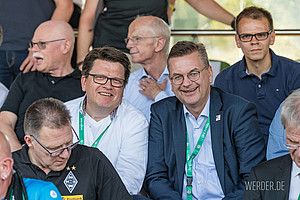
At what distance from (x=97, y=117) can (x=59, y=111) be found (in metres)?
0.81

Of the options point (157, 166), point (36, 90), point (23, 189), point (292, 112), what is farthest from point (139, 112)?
point (23, 189)

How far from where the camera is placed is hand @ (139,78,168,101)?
3.88m

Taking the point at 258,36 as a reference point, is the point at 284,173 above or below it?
below

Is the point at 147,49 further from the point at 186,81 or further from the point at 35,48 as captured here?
the point at 186,81

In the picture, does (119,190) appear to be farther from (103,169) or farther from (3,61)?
(3,61)

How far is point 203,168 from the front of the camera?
3.15 metres

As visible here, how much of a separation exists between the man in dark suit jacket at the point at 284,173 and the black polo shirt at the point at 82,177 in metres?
0.67

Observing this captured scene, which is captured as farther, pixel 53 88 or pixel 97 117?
pixel 53 88

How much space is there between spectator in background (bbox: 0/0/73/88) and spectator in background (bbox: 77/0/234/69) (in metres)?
0.22

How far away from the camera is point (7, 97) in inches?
156

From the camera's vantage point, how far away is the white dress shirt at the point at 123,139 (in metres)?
3.25

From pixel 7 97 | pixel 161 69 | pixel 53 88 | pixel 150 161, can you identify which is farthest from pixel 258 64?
pixel 7 97

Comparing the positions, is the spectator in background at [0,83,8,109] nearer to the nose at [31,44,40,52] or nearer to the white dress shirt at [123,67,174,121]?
the nose at [31,44,40,52]

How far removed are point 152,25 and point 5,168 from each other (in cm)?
244
